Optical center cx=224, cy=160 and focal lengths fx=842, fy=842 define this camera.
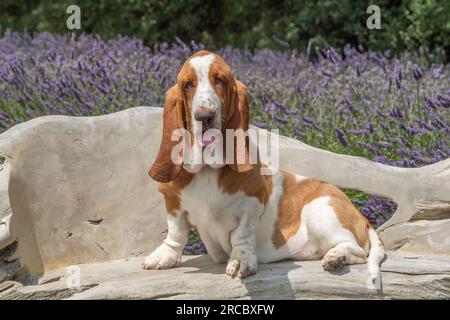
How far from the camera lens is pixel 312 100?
641cm

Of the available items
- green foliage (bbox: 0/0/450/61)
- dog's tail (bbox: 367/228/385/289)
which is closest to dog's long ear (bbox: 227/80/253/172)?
dog's tail (bbox: 367/228/385/289)

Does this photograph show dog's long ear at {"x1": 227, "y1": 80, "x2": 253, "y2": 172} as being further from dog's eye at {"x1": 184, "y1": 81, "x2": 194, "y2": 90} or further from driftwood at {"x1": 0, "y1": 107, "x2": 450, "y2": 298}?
driftwood at {"x1": 0, "y1": 107, "x2": 450, "y2": 298}

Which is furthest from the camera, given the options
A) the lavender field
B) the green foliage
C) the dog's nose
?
the green foliage

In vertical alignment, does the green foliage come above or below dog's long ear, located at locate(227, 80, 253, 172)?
above

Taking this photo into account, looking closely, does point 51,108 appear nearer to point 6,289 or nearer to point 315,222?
point 6,289

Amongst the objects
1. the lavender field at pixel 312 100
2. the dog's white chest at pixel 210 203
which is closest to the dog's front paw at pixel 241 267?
the dog's white chest at pixel 210 203

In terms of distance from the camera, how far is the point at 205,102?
3.70 meters

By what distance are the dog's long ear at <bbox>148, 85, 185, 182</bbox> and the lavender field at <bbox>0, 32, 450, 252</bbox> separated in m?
1.28

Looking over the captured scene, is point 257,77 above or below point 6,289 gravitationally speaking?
above

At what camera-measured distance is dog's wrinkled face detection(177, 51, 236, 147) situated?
12.2 ft

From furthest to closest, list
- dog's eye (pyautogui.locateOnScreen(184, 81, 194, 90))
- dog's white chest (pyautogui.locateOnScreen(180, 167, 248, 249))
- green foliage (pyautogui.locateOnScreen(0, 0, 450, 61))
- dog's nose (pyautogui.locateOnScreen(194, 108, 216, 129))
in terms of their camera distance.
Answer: green foliage (pyautogui.locateOnScreen(0, 0, 450, 61)) < dog's white chest (pyautogui.locateOnScreen(180, 167, 248, 249)) < dog's eye (pyautogui.locateOnScreen(184, 81, 194, 90)) < dog's nose (pyautogui.locateOnScreen(194, 108, 216, 129))

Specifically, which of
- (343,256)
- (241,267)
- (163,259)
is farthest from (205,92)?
(343,256)
